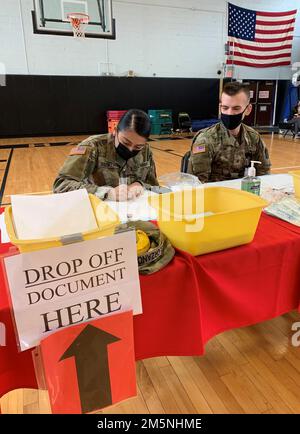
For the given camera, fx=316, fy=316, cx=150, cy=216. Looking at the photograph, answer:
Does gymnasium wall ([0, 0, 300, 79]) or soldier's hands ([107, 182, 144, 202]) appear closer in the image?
soldier's hands ([107, 182, 144, 202])

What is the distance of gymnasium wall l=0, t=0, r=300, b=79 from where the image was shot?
7543mm

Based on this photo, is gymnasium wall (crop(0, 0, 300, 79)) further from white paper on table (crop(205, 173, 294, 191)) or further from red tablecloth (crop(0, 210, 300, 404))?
red tablecloth (crop(0, 210, 300, 404))

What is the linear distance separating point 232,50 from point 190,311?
9.61 m

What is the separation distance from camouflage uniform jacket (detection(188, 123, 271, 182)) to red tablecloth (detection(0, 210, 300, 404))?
1.02 metres

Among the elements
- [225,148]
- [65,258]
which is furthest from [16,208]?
[225,148]

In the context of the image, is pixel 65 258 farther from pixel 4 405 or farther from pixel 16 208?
pixel 4 405

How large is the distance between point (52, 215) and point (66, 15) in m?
7.24

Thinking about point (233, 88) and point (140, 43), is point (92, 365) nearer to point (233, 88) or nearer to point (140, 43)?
point (233, 88)

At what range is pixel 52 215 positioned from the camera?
0.90 metres

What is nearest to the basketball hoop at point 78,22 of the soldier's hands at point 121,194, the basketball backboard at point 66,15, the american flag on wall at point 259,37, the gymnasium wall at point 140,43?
the basketball backboard at point 66,15

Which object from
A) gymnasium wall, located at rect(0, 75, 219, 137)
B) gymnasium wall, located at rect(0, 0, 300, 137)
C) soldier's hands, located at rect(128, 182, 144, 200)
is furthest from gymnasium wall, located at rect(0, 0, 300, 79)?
soldier's hands, located at rect(128, 182, 144, 200)

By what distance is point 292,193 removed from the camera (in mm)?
1543

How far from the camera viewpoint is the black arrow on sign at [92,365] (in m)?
0.77

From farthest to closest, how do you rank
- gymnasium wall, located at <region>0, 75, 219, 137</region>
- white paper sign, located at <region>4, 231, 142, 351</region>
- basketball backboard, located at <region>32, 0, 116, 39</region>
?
gymnasium wall, located at <region>0, 75, 219, 137</region> < basketball backboard, located at <region>32, 0, 116, 39</region> < white paper sign, located at <region>4, 231, 142, 351</region>
